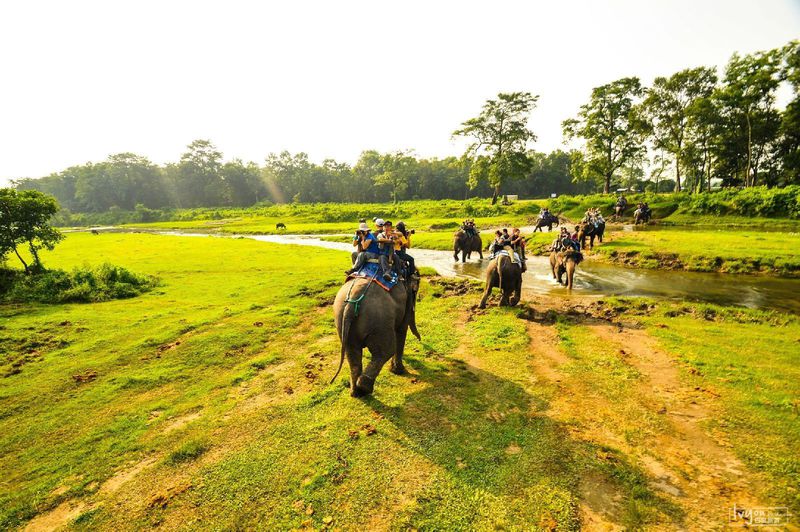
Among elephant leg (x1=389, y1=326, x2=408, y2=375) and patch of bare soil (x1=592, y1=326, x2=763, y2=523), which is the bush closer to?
elephant leg (x1=389, y1=326, x2=408, y2=375)

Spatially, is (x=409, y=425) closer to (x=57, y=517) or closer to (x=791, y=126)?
(x=57, y=517)

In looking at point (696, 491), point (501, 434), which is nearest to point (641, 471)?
point (696, 491)

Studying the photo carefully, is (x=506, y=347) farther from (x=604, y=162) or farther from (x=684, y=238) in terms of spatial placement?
(x=604, y=162)

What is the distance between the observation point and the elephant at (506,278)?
38.5 feet

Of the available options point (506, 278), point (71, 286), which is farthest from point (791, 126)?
point (71, 286)

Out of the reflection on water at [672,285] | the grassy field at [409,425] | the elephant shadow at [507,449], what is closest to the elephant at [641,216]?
the reflection on water at [672,285]

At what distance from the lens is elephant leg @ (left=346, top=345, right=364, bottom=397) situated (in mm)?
6402

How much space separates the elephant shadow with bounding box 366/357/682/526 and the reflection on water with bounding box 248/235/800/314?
894cm

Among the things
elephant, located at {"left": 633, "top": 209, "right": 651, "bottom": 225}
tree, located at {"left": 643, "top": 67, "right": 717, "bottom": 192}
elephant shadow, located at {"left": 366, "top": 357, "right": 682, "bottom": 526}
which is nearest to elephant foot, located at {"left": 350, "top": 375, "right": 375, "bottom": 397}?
elephant shadow, located at {"left": 366, "top": 357, "right": 682, "bottom": 526}

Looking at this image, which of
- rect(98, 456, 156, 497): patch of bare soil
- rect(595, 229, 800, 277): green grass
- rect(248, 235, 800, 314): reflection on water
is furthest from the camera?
rect(595, 229, 800, 277): green grass

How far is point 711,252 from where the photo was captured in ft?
57.1

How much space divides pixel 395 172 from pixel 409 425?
84.3 meters

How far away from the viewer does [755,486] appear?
430 cm

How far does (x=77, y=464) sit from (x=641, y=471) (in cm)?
797
